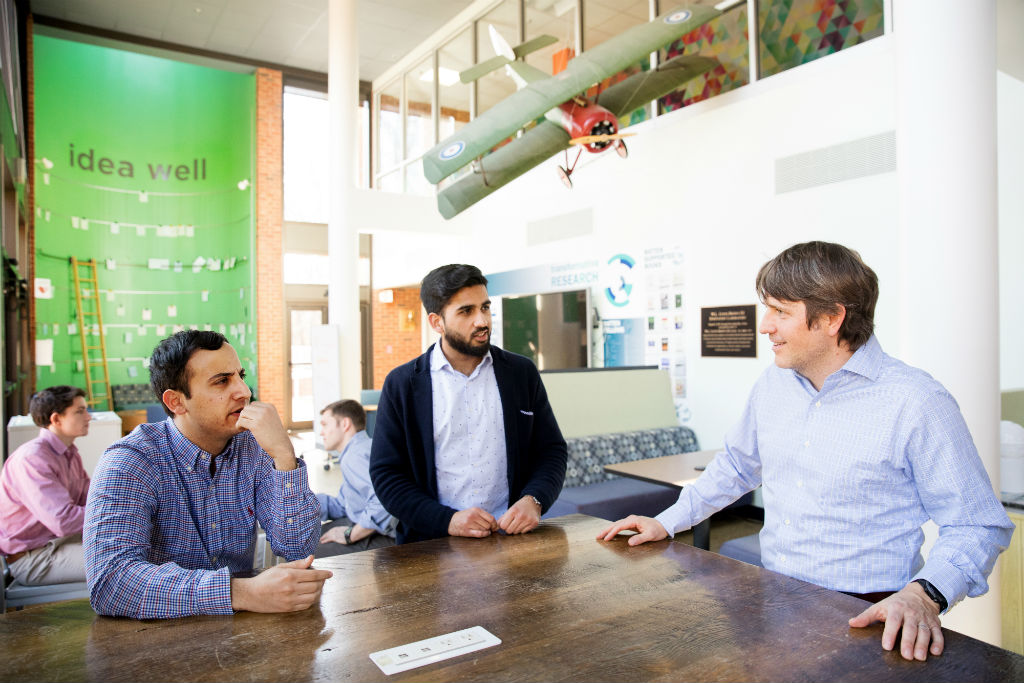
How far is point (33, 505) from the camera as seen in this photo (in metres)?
2.96

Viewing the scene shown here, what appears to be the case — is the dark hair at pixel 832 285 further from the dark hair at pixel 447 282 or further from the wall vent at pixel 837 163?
the wall vent at pixel 837 163

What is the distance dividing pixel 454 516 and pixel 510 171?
17.0ft

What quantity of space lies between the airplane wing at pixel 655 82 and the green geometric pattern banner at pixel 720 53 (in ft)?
0.51

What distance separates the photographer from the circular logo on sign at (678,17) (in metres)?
5.37

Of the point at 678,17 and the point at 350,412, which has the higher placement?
the point at 678,17

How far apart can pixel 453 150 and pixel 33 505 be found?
3.84m

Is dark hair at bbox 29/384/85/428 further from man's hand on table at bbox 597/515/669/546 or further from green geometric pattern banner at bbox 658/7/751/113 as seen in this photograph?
green geometric pattern banner at bbox 658/7/751/113

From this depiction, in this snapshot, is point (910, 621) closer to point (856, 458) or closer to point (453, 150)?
point (856, 458)

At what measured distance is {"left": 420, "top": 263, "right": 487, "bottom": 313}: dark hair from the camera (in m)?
2.24

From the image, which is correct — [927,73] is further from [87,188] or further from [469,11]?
[87,188]

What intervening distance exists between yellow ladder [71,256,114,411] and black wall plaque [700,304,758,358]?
9120 millimetres

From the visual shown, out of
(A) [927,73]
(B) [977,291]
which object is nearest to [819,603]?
(B) [977,291]

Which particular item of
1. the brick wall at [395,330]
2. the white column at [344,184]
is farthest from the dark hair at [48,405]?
the brick wall at [395,330]

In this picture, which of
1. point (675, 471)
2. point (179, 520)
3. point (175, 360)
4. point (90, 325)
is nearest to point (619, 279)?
point (675, 471)
